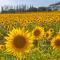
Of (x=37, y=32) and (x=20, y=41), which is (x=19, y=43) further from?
(x=37, y=32)

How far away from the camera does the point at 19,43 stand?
2162mm

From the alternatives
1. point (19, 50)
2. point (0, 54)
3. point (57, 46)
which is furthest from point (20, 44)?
point (0, 54)

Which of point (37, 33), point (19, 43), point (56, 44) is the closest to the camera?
point (19, 43)

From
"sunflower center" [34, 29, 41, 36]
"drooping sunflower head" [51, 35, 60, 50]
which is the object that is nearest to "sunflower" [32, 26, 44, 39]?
"sunflower center" [34, 29, 41, 36]

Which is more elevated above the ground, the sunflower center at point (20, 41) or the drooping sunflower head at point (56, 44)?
the sunflower center at point (20, 41)

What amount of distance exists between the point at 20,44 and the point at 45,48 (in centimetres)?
107

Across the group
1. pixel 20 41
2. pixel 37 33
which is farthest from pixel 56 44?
pixel 37 33

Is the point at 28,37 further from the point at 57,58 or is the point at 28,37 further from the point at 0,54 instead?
the point at 0,54

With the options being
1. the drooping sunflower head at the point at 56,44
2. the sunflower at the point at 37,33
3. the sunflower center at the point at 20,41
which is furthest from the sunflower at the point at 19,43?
the sunflower at the point at 37,33

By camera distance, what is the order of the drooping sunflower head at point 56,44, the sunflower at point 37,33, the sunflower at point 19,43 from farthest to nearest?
the sunflower at point 37,33 → the drooping sunflower head at point 56,44 → the sunflower at point 19,43

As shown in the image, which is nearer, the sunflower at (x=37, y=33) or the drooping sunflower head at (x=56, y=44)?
the drooping sunflower head at (x=56, y=44)

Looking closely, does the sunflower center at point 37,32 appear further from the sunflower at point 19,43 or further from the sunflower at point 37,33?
the sunflower at point 19,43

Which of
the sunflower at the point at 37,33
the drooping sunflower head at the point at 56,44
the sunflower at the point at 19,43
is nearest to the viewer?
the sunflower at the point at 19,43

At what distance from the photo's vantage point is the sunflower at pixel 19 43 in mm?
2146
